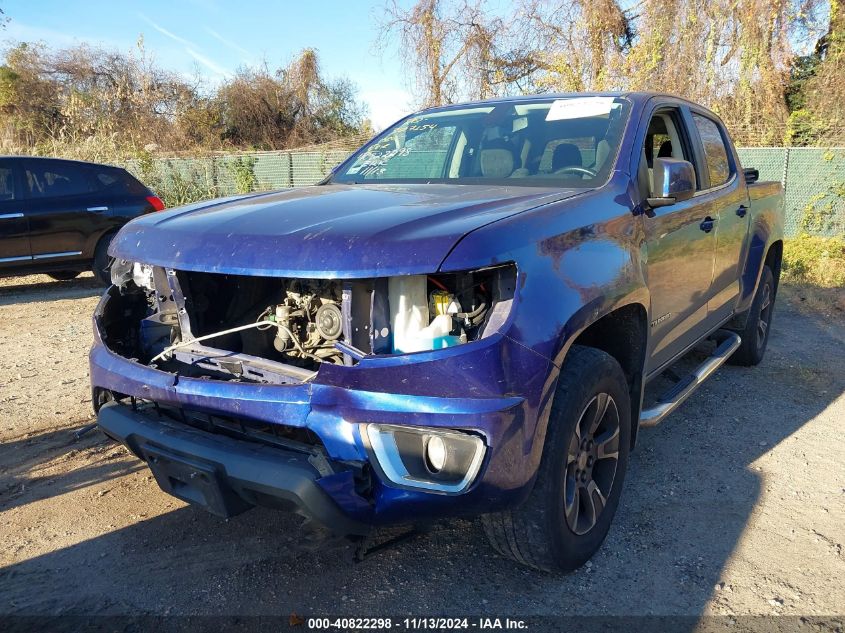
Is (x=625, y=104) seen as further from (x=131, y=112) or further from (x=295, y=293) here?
(x=131, y=112)

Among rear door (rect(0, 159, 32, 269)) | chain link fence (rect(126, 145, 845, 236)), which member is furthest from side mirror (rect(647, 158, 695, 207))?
chain link fence (rect(126, 145, 845, 236))

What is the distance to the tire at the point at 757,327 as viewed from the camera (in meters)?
5.19

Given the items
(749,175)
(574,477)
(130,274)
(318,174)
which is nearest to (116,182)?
(130,274)

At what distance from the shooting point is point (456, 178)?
11.4 ft

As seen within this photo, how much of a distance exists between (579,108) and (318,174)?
11392 mm

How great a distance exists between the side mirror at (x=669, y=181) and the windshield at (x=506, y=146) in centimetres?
22

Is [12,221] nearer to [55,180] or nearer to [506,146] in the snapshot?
[55,180]

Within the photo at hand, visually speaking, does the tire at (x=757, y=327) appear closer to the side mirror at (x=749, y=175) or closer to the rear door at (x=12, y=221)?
the side mirror at (x=749, y=175)

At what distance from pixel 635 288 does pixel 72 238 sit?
283 inches

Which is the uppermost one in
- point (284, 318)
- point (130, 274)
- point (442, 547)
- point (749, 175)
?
point (749, 175)

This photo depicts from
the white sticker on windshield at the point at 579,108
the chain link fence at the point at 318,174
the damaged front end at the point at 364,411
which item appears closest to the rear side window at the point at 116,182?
the chain link fence at the point at 318,174

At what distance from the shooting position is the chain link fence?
10781 millimetres

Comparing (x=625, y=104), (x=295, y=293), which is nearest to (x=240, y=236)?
(x=295, y=293)

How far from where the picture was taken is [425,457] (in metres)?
2.19
